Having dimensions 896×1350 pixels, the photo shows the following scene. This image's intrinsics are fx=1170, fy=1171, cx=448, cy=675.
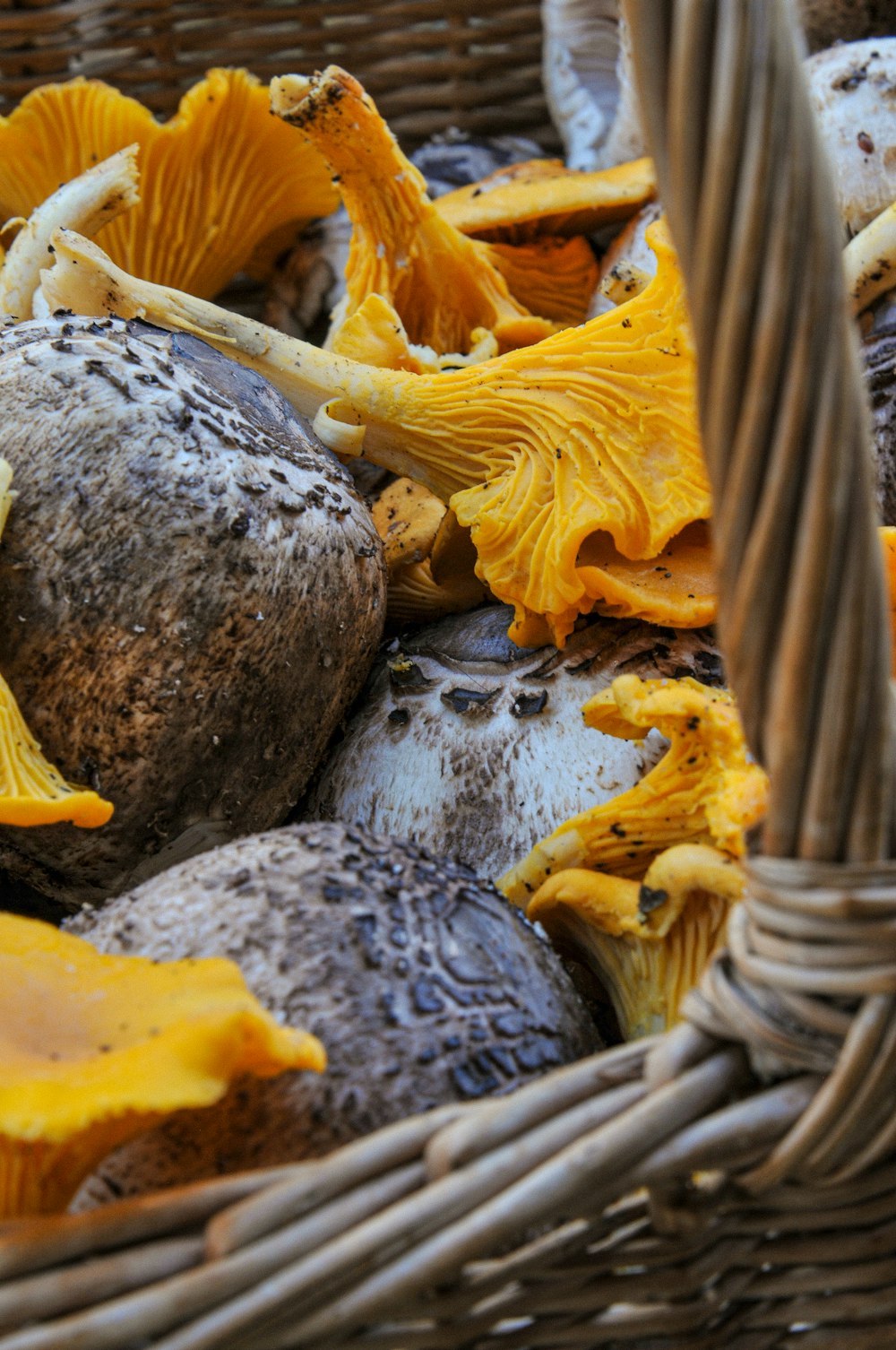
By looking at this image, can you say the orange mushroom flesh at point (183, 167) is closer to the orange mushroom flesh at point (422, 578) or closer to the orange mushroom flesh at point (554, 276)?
the orange mushroom flesh at point (554, 276)

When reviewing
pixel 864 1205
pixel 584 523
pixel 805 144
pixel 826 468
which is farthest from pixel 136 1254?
pixel 584 523

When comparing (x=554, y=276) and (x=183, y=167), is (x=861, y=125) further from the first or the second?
(x=183, y=167)

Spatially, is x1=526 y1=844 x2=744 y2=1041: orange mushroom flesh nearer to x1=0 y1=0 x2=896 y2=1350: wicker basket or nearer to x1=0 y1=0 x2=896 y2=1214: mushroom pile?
x1=0 y1=0 x2=896 y2=1214: mushroom pile

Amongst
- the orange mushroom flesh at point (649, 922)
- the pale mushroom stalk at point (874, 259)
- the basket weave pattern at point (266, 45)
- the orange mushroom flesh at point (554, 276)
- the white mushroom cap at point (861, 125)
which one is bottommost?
the orange mushroom flesh at point (649, 922)

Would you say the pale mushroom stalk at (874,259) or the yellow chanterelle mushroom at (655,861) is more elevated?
the pale mushroom stalk at (874,259)

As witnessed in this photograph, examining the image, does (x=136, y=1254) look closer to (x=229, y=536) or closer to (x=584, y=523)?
(x=229, y=536)

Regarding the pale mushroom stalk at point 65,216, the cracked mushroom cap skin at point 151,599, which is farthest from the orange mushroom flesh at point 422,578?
the pale mushroom stalk at point 65,216

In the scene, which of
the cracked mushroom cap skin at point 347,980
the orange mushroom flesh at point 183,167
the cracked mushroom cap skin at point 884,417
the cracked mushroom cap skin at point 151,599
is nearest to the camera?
the cracked mushroom cap skin at point 347,980

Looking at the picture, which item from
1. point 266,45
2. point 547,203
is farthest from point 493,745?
point 266,45
